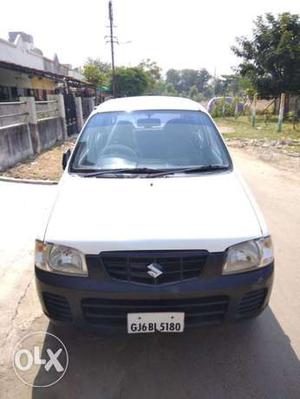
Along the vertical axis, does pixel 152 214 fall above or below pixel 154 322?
above

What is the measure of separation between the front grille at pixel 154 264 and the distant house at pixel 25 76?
12.2m

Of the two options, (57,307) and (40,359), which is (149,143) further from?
(40,359)

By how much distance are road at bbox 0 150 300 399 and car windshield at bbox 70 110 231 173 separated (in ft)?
4.32

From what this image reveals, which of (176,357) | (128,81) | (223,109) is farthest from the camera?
(128,81)

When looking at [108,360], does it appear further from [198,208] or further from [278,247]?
[278,247]

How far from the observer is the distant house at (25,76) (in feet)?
55.6

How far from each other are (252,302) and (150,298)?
2.21 ft

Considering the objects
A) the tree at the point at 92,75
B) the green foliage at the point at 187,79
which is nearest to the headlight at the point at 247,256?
the tree at the point at 92,75

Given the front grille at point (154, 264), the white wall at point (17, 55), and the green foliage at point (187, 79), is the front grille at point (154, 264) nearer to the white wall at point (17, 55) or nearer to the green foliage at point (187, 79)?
the white wall at point (17, 55)

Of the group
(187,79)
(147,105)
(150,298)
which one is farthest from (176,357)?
(187,79)

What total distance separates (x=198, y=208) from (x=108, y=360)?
4.01 feet

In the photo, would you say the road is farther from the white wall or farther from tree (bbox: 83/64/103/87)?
tree (bbox: 83/64/103/87)

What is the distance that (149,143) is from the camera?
359 centimetres

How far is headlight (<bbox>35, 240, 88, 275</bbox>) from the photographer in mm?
2361
